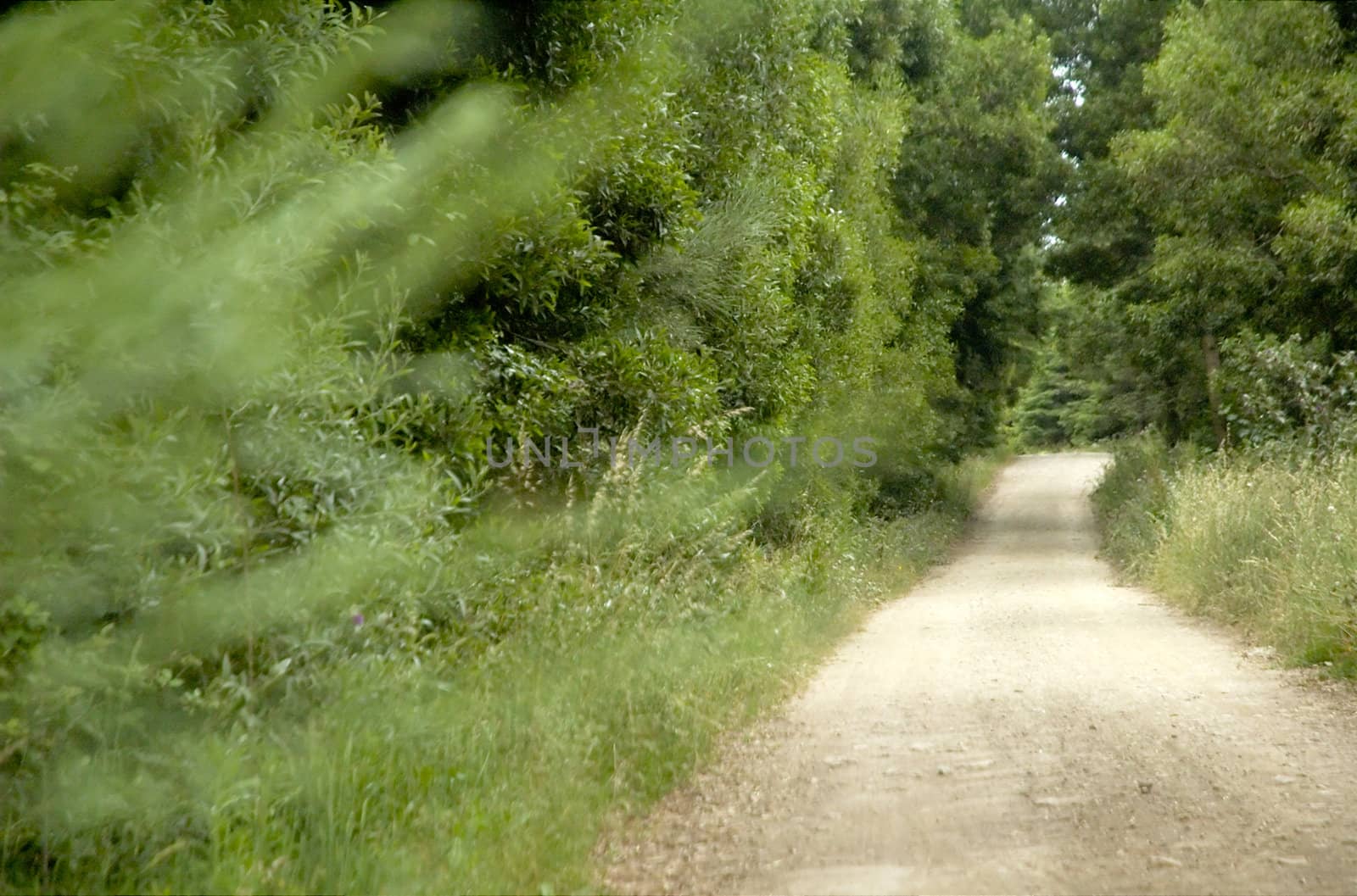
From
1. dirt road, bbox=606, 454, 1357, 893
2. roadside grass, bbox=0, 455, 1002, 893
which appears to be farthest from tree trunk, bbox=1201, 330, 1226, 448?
roadside grass, bbox=0, 455, 1002, 893

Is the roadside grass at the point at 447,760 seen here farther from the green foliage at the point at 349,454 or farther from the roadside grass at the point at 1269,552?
the roadside grass at the point at 1269,552

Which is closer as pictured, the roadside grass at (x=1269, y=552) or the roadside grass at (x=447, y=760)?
the roadside grass at (x=447, y=760)

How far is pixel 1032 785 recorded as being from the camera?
21.1 ft

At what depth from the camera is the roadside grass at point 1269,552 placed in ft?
31.9

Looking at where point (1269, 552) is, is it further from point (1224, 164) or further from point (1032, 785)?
point (1032, 785)

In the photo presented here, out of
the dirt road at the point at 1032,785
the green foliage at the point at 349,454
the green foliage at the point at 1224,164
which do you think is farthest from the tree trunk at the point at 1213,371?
the green foliage at the point at 349,454

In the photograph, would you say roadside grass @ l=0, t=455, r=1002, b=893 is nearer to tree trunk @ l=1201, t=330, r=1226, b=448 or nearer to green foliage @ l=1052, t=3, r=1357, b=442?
green foliage @ l=1052, t=3, r=1357, b=442

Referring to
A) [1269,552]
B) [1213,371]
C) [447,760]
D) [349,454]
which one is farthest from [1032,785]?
[1213,371]

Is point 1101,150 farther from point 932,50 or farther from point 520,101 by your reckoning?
point 520,101

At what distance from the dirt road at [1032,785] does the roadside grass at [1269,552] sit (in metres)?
0.48

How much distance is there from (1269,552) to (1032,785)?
7.41 meters

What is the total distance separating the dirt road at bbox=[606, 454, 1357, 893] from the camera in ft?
17.1

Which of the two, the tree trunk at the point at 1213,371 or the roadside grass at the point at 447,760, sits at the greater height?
the tree trunk at the point at 1213,371

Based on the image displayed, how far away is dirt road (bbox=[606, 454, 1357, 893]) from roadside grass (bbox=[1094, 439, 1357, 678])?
0.48 metres
